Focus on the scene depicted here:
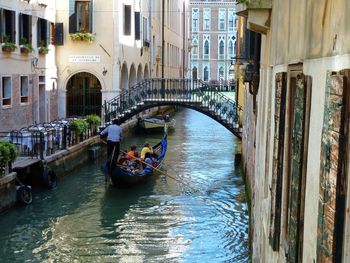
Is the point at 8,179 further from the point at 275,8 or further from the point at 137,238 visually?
the point at 275,8

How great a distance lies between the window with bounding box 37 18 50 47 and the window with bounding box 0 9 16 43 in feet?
8.93

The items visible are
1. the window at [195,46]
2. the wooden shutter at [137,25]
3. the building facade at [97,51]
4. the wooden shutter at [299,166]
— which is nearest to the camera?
the wooden shutter at [299,166]

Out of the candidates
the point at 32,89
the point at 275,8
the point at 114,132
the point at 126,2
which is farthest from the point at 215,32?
the point at 275,8

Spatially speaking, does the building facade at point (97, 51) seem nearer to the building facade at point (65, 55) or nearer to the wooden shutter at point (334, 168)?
the building facade at point (65, 55)

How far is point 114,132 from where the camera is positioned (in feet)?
52.8

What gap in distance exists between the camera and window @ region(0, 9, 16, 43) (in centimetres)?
1769

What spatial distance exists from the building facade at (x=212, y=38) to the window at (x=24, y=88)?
5019 centimetres

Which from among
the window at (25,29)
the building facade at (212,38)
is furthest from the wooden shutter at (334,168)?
the building facade at (212,38)

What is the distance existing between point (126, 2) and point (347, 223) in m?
23.7

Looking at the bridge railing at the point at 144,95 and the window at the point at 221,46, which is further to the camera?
the window at the point at 221,46

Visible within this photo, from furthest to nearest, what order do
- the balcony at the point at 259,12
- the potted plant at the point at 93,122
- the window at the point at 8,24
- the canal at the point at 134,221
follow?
the potted plant at the point at 93,122
the window at the point at 8,24
the canal at the point at 134,221
the balcony at the point at 259,12

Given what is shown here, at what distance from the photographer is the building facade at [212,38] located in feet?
229

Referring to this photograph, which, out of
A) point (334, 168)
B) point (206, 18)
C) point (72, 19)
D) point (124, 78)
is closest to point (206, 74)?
point (206, 18)

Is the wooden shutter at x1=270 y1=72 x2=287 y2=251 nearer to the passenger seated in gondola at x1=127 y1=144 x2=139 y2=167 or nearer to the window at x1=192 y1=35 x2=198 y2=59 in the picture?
the passenger seated in gondola at x1=127 y1=144 x2=139 y2=167
